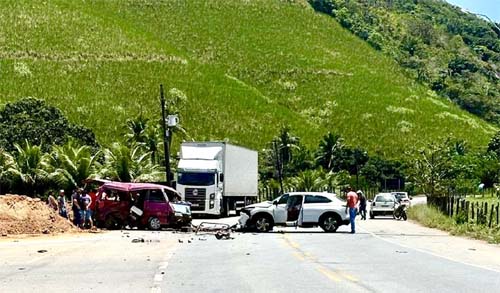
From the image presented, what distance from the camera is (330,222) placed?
108 ft

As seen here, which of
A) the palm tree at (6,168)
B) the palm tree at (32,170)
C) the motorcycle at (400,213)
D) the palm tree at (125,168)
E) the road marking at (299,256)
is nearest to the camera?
the road marking at (299,256)

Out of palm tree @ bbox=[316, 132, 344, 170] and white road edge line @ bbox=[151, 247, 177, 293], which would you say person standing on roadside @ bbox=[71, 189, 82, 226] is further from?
palm tree @ bbox=[316, 132, 344, 170]

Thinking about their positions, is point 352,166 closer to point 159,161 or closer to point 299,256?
point 159,161

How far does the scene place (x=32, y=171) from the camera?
52.9 metres

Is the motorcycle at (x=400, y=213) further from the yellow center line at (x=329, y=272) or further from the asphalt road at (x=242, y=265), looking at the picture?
the yellow center line at (x=329, y=272)

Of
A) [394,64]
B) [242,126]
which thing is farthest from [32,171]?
[394,64]

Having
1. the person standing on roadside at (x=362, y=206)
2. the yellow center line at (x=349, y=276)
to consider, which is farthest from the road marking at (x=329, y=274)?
the person standing on roadside at (x=362, y=206)

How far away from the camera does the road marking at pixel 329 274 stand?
15.1 meters

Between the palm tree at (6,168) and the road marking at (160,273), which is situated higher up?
the palm tree at (6,168)

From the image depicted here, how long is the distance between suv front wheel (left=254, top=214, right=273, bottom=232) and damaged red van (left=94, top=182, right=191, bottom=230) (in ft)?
11.5

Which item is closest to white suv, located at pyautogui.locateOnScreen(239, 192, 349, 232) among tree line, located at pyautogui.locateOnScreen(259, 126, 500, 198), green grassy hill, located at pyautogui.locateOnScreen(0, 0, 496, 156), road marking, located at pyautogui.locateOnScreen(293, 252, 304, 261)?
road marking, located at pyautogui.locateOnScreen(293, 252, 304, 261)

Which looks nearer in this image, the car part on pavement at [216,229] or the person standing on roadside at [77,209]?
the car part on pavement at [216,229]

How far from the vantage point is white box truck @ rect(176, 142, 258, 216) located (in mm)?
44781

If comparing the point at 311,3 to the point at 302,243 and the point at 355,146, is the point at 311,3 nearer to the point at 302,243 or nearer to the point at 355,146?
the point at 355,146
